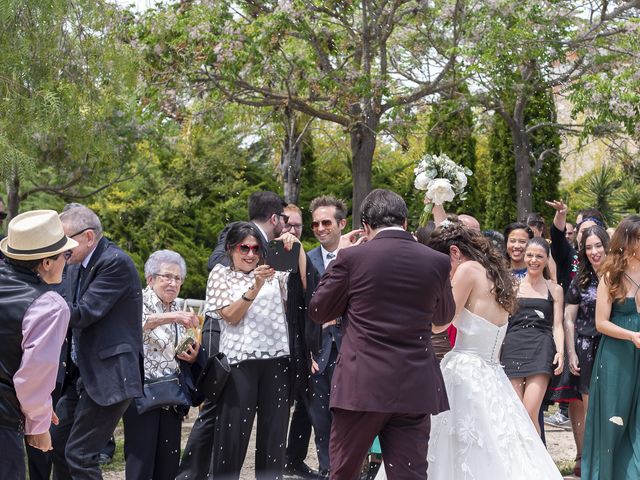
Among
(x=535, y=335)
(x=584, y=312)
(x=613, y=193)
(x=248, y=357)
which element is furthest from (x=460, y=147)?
(x=248, y=357)

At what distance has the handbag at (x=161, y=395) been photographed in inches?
241

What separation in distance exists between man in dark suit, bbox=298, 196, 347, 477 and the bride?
1.40 metres

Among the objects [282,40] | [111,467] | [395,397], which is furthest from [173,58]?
[395,397]

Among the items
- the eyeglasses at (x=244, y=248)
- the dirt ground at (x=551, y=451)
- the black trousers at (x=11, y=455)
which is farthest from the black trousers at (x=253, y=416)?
the black trousers at (x=11, y=455)

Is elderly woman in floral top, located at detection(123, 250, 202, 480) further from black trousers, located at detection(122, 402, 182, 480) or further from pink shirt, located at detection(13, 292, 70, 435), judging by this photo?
pink shirt, located at detection(13, 292, 70, 435)

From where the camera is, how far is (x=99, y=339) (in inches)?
225

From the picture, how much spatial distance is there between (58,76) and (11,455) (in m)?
4.57

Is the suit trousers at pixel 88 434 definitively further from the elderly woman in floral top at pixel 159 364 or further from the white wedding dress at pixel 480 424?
the white wedding dress at pixel 480 424

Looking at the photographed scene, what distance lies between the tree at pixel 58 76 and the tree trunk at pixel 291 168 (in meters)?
12.8

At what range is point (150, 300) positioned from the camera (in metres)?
6.36

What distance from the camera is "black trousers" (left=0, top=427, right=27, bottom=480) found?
4.33 m

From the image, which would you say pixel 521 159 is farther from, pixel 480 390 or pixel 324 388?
pixel 480 390

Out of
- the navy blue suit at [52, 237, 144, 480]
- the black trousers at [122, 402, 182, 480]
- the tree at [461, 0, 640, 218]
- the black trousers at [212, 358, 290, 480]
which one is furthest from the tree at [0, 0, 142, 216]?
the tree at [461, 0, 640, 218]

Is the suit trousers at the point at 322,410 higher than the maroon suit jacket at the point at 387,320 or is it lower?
lower
